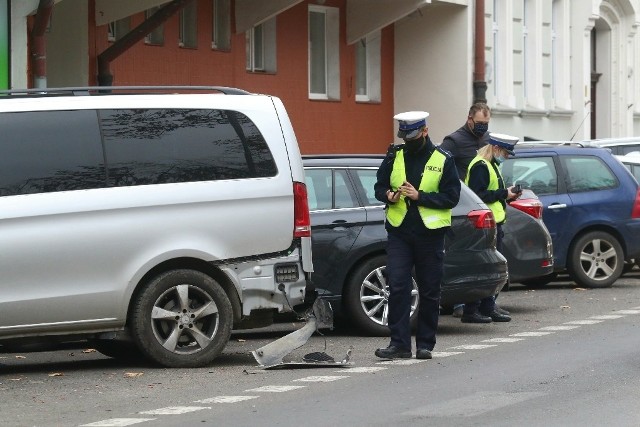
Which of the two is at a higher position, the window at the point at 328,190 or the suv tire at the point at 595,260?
the window at the point at 328,190

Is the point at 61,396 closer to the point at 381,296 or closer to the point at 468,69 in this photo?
the point at 381,296

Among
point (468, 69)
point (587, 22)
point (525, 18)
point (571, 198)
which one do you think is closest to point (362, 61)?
point (468, 69)

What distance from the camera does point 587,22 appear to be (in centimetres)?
3941

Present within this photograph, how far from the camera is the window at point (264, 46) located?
2819 centimetres

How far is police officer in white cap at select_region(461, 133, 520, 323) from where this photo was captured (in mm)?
15508

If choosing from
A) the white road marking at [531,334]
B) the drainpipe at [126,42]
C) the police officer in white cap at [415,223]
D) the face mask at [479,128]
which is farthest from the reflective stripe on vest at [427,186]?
the drainpipe at [126,42]

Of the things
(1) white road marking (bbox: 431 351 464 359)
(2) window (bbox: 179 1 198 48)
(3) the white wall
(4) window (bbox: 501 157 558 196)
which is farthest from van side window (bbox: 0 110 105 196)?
(3) the white wall

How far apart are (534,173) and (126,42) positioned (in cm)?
612

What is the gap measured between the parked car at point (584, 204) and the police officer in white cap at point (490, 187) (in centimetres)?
377

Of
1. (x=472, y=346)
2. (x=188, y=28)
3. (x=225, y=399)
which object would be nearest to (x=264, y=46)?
(x=188, y=28)

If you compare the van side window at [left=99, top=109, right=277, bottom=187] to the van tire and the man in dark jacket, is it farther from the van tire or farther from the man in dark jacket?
the man in dark jacket

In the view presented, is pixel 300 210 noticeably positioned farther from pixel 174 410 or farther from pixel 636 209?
pixel 636 209

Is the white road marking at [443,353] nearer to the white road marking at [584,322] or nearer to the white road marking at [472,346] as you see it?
the white road marking at [472,346]

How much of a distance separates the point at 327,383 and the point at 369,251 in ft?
11.3
